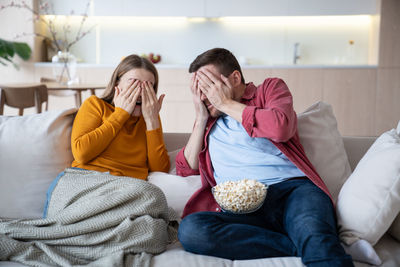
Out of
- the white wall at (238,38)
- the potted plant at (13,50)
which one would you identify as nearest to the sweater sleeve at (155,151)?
the potted plant at (13,50)

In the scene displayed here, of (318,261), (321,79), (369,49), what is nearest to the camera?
(318,261)

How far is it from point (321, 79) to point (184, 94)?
1698mm

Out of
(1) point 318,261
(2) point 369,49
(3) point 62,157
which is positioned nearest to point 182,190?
(3) point 62,157

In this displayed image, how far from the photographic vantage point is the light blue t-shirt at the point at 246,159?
1826 mm

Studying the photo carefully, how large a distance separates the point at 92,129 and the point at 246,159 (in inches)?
27.6

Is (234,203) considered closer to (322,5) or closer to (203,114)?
(203,114)

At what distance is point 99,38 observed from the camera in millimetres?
6246

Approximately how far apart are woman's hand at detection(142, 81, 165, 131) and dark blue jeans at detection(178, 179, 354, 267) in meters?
0.63

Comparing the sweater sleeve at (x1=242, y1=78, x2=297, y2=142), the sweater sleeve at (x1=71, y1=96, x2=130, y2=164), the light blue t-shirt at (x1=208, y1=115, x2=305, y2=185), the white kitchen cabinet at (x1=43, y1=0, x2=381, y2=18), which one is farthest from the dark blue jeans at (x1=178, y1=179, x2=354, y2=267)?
the white kitchen cabinet at (x1=43, y1=0, x2=381, y2=18)

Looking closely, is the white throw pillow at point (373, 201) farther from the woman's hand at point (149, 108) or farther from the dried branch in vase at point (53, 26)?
the dried branch in vase at point (53, 26)

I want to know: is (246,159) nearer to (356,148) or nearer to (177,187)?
(177,187)

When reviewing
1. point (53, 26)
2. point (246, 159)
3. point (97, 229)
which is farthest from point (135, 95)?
point (53, 26)

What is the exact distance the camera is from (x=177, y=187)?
6.62 feet

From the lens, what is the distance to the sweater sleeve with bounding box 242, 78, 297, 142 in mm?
1746
